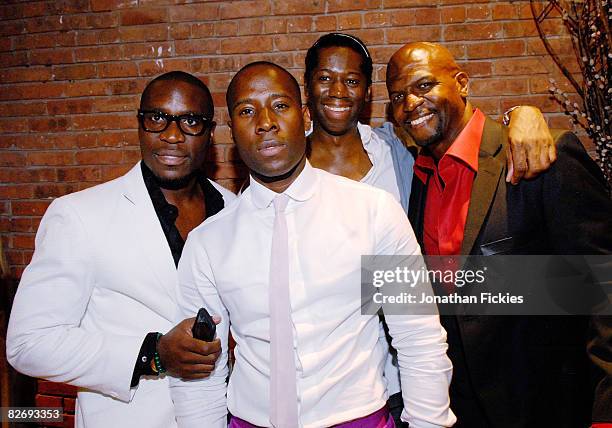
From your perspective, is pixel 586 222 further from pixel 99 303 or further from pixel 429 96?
pixel 99 303

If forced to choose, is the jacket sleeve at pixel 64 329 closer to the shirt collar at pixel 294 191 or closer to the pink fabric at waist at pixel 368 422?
the pink fabric at waist at pixel 368 422

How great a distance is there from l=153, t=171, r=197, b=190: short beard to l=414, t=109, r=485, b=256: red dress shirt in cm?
95

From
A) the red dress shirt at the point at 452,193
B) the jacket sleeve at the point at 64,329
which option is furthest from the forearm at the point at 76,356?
the red dress shirt at the point at 452,193

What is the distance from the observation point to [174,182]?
1809 mm

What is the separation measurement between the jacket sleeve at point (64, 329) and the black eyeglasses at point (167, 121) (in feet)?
1.45

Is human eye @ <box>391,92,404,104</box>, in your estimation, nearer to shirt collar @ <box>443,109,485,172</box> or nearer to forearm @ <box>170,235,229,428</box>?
shirt collar @ <box>443,109,485,172</box>

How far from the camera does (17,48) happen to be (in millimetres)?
2957

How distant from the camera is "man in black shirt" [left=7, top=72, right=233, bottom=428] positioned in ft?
4.96

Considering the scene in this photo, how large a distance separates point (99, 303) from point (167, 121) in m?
Result: 0.71

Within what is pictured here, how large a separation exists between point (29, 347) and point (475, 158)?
1642 millimetres

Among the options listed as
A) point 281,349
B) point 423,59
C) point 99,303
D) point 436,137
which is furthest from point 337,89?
point 99,303

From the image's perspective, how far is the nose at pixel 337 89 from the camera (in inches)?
78.4

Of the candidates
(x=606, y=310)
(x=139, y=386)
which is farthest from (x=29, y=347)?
(x=606, y=310)

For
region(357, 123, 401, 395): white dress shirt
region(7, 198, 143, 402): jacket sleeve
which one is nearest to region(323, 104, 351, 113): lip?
region(357, 123, 401, 395): white dress shirt
